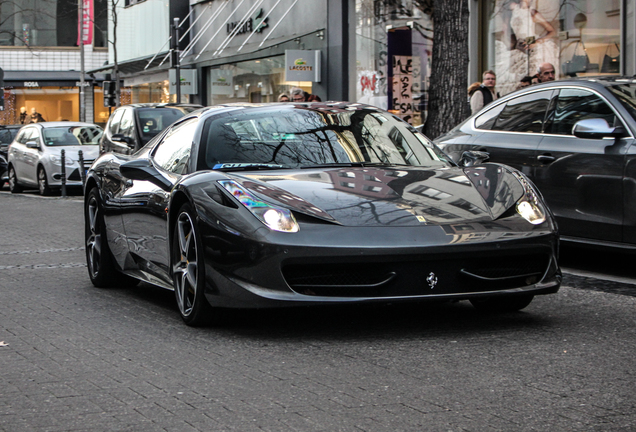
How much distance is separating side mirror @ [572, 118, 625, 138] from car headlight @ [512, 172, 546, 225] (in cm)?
184

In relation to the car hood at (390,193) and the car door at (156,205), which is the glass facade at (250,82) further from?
the car hood at (390,193)

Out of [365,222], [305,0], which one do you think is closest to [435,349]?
[365,222]

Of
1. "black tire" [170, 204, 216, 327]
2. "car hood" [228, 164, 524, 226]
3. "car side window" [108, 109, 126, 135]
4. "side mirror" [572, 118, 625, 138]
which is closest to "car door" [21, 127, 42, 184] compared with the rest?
"car side window" [108, 109, 126, 135]

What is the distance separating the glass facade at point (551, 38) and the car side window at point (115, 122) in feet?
22.6

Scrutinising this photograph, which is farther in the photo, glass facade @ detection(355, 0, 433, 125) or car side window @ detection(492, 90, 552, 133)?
glass facade @ detection(355, 0, 433, 125)

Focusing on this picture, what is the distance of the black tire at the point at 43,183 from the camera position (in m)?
20.6

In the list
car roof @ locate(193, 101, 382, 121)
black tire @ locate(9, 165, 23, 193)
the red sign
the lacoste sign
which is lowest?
black tire @ locate(9, 165, 23, 193)

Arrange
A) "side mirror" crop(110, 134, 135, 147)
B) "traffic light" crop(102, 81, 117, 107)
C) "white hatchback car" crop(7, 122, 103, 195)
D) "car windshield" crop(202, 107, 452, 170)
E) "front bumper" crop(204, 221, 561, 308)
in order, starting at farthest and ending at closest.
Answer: "traffic light" crop(102, 81, 117, 107)
"white hatchback car" crop(7, 122, 103, 195)
"side mirror" crop(110, 134, 135, 147)
"car windshield" crop(202, 107, 452, 170)
"front bumper" crop(204, 221, 561, 308)

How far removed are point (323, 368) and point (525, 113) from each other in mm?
4599

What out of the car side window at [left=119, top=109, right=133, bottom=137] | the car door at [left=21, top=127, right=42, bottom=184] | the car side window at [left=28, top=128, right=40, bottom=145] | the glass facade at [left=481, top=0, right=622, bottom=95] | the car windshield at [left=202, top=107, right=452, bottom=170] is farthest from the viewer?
the car side window at [left=28, top=128, right=40, bottom=145]

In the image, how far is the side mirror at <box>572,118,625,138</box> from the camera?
23.7 ft

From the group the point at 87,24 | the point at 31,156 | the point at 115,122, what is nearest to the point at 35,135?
the point at 31,156

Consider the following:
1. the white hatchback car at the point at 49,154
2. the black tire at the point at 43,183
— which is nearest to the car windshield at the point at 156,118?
the white hatchback car at the point at 49,154

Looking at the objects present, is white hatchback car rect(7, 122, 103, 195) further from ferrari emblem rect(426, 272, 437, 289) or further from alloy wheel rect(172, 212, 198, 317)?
ferrari emblem rect(426, 272, 437, 289)
